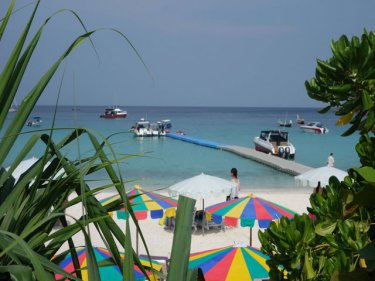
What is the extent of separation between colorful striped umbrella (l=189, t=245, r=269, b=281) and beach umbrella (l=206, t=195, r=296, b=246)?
2.42 m

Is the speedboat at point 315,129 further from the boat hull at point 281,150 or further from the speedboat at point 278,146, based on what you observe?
the boat hull at point 281,150

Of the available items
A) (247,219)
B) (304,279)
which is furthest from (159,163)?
(304,279)

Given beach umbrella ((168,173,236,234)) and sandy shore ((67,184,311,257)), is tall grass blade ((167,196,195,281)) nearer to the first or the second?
sandy shore ((67,184,311,257))

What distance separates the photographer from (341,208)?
1586mm

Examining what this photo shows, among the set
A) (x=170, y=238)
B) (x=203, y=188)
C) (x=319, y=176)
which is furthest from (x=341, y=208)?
(x=319, y=176)

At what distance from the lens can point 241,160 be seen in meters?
31.1

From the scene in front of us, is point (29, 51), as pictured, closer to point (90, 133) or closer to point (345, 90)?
point (90, 133)

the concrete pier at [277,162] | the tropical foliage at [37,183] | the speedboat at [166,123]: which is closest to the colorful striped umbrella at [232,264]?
the tropical foliage at [37,183]

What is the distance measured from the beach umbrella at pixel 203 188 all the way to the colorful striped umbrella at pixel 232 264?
3942 millimetres

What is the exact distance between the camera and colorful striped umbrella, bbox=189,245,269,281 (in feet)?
18.1

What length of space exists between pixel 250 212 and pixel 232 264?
2.85 m

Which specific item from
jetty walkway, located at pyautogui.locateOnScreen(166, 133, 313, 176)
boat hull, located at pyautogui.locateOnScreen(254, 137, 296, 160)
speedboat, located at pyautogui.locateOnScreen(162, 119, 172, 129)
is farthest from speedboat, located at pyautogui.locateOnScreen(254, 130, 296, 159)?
speedboat, located at pyautogui.locateOnScreen(162, 119, 172, 129)

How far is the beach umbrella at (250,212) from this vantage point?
27.4 feet

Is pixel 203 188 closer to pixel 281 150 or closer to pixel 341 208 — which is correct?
pixel 341 208
